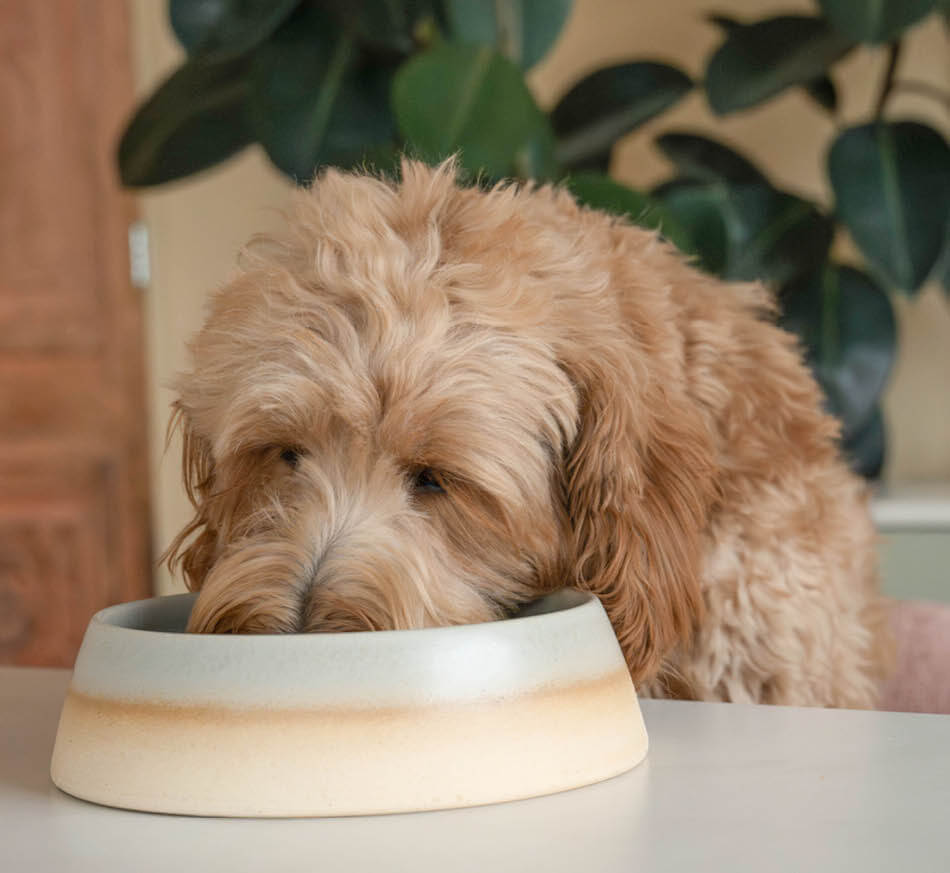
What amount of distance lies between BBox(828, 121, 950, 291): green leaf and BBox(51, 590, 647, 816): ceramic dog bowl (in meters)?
1.94

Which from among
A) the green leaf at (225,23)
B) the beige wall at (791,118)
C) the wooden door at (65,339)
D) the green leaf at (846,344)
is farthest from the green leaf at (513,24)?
the wooden door at (65,339)

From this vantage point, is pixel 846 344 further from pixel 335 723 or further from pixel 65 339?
pixel 65 339

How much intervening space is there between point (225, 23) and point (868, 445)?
1.41 metres

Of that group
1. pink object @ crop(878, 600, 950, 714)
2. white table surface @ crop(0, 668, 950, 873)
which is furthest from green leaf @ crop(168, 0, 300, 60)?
white table surface @ crop(0, 668, 950, 873)

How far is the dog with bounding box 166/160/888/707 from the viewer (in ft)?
3.27

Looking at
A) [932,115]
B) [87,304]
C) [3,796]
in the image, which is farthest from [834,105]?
[3,796]

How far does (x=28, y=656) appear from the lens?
400 cm

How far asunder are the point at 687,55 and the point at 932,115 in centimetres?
53

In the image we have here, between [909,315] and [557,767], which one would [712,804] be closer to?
[557,767]

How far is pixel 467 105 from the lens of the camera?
218 centimetres

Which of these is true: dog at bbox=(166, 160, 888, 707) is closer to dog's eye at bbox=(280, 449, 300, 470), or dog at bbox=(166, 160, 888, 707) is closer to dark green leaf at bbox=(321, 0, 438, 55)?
dog's eye at bbox=(280, 449, 300, 470)

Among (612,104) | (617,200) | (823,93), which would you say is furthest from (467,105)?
(823,93)

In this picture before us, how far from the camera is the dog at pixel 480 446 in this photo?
3.27ft

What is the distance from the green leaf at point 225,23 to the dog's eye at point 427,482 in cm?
166
